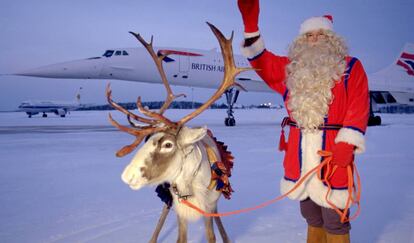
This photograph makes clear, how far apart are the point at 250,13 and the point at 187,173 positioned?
1259 millimetres

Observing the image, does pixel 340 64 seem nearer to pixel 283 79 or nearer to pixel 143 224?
pixel 283 79

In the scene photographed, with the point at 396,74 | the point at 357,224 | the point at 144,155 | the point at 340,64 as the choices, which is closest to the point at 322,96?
the point at 340,64

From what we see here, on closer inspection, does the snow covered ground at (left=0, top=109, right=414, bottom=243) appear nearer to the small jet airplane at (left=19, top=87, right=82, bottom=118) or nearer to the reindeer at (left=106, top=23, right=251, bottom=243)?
the reindeer at (left=106, top=23, right=251, bottom=243)

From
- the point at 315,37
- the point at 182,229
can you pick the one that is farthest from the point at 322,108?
the point at 182,229

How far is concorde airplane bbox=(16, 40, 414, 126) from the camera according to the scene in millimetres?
14492

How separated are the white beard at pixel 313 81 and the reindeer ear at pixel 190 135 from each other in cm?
73

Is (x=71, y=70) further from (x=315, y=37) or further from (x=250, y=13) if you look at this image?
(x=315, y=37)

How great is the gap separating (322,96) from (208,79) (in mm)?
14732

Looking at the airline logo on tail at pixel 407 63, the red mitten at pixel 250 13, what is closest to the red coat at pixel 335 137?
the red mitten at pixel 250 13

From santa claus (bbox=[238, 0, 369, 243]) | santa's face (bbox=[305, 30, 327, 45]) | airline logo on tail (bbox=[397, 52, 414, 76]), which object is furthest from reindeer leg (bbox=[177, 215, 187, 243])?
airline logo on tail (bbox=[397, 52, 414, 76])

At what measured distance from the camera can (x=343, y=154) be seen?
2.16m

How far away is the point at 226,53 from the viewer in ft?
8.31

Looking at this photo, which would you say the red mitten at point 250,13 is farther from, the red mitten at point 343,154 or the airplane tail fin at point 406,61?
the airplane tail fin at point 406,61

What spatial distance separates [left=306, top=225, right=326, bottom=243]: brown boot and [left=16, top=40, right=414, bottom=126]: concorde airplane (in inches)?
441
